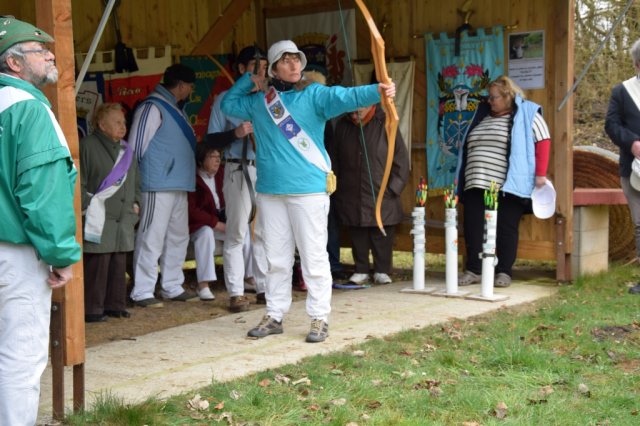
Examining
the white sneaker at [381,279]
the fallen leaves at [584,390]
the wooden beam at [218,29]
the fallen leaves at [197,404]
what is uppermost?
the wooden beam at [218,29]

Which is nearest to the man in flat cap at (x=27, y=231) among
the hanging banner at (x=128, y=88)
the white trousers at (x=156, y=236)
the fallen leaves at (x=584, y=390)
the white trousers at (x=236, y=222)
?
the fallen leaves at (x=584, y=390)

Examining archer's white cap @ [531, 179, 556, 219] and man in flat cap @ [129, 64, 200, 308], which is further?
archer's white cap @ [531, 179, 556, 219]

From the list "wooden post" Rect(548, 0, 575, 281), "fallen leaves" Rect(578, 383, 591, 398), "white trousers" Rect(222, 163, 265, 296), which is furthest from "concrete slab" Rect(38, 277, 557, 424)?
"fallen leaves" Rect(578, 383, 591, 398)

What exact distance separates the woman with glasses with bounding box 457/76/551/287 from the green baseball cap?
4871mm

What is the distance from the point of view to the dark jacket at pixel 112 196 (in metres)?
6.72

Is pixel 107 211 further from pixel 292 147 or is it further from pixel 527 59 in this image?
pixel 527 59

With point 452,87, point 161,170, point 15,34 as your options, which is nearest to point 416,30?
point 452,87

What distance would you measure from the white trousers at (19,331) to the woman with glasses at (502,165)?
4.98m

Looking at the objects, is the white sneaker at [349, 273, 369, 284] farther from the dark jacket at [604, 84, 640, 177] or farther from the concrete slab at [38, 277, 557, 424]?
the dark jacket at [604, 84, 640, 177]

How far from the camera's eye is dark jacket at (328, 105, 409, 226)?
8.54m

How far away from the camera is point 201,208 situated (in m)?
7.93

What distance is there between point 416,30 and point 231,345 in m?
4.23

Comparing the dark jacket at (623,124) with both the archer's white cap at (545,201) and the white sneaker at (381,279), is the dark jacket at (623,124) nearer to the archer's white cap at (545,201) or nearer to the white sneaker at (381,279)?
the archer's white cap at (545,201)

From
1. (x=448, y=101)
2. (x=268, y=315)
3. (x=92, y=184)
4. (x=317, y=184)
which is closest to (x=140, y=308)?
(x=92, y=184)
